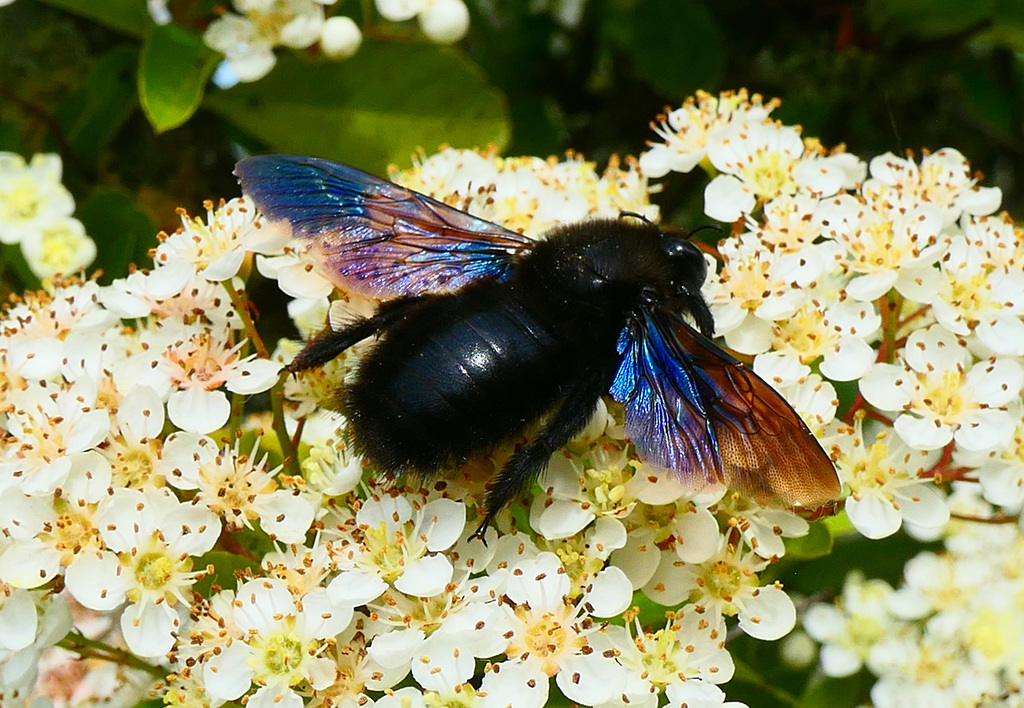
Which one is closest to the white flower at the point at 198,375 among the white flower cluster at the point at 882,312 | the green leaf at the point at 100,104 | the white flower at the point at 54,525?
the white flower at the point at 54,525

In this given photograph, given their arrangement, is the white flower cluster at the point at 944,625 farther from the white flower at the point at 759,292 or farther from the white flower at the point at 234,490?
the white flower at the point at 234,490

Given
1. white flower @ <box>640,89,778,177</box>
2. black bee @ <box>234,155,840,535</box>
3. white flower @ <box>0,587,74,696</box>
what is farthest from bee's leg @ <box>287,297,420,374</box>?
white flower @ <box>640,89,778,177</box>

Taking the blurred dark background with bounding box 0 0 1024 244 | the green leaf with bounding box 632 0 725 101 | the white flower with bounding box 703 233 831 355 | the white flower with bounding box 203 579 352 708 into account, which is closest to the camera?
the white flower with bounding box 203 579 352 708

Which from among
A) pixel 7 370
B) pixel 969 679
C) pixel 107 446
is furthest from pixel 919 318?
A: pixel 7 370

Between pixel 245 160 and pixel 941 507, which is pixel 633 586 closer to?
pixel 941 507

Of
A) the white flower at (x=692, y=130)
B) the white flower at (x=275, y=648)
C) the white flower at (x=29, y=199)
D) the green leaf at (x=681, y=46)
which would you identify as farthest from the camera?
the green leaf at (x=681, y=46)

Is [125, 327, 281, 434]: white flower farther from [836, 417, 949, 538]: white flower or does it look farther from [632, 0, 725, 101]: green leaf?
[632, 0, 725, 101]: green leaf
